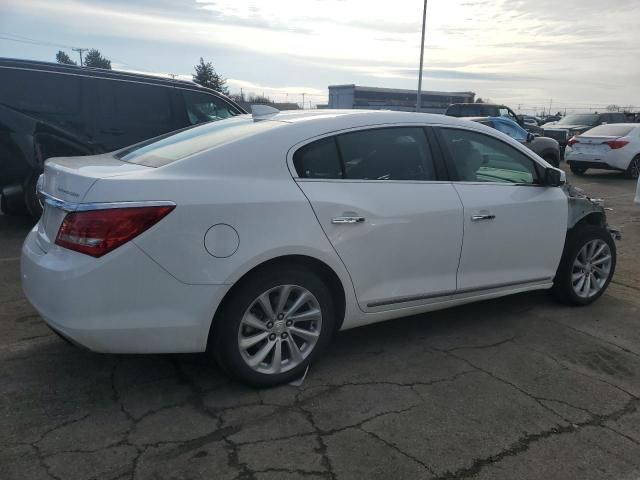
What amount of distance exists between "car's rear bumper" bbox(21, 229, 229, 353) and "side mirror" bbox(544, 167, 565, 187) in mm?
2780

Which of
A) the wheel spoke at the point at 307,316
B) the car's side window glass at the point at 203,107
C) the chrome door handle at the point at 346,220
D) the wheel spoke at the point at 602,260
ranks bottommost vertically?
the wheel spoke at the point at 602,260

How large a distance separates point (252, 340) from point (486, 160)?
2.27 metres

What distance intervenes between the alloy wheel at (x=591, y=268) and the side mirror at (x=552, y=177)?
68 cm

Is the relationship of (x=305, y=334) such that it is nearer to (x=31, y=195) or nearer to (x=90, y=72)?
(x=31, y=195)

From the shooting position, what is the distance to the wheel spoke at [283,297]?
124 inches

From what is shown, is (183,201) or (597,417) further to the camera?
(597,417)

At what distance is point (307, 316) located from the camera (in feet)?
10.8

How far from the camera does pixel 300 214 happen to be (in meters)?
3.17

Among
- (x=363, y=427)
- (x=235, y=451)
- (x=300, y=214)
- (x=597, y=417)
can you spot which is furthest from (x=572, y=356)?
(x=235, y=451)

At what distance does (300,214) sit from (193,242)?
63cm

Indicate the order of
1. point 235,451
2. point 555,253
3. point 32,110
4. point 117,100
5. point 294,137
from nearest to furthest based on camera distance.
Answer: point 235,451, point 294,137, point 555,253, point 32,110, point 117,100

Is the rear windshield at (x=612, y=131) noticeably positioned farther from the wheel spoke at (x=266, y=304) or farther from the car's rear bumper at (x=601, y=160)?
the wheel spoke at (x=266, y=304)

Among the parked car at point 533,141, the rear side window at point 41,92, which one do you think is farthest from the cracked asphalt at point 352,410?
the parked car at point 533,141

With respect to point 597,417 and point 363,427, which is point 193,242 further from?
point 597,417
